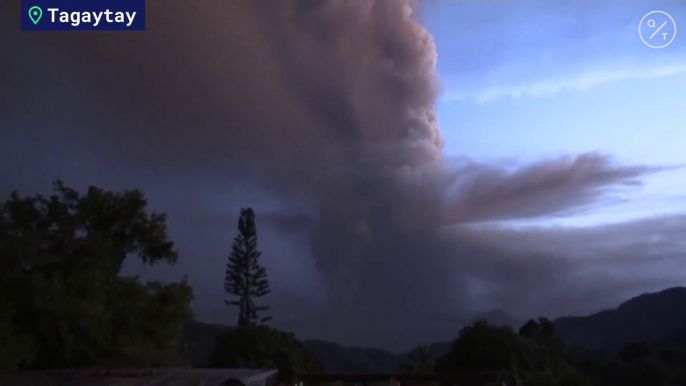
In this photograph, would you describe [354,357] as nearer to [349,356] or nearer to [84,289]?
[349,356]

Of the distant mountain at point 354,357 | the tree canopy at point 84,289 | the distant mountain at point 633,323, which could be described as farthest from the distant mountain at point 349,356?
the tree canopy at point 84,289

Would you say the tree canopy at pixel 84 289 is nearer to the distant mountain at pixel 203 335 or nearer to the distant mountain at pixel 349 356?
the distant mountain at pixel 203 335

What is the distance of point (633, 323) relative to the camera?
41.5 m

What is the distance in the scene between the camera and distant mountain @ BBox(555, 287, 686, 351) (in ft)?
128

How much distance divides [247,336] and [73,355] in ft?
62.8

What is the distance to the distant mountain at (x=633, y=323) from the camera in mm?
38938

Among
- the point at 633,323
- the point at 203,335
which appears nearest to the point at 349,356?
the point at 203,335

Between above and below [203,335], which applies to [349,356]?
below

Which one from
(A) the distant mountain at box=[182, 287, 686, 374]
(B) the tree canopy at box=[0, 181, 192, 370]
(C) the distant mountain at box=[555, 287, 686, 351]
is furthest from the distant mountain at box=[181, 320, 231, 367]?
(B) the tree canopy at box=[0, 181, 192, 370]

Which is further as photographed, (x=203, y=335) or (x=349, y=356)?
(x=349, y=356)

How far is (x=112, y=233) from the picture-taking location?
12.8 meters

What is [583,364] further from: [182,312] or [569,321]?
[182,312]

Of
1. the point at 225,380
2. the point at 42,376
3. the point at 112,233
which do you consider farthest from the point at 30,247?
the point at 225,380

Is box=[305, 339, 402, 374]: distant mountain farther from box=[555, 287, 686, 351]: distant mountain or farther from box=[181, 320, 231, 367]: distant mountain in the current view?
box=[555, 287, 686, 351]: distant mountain
